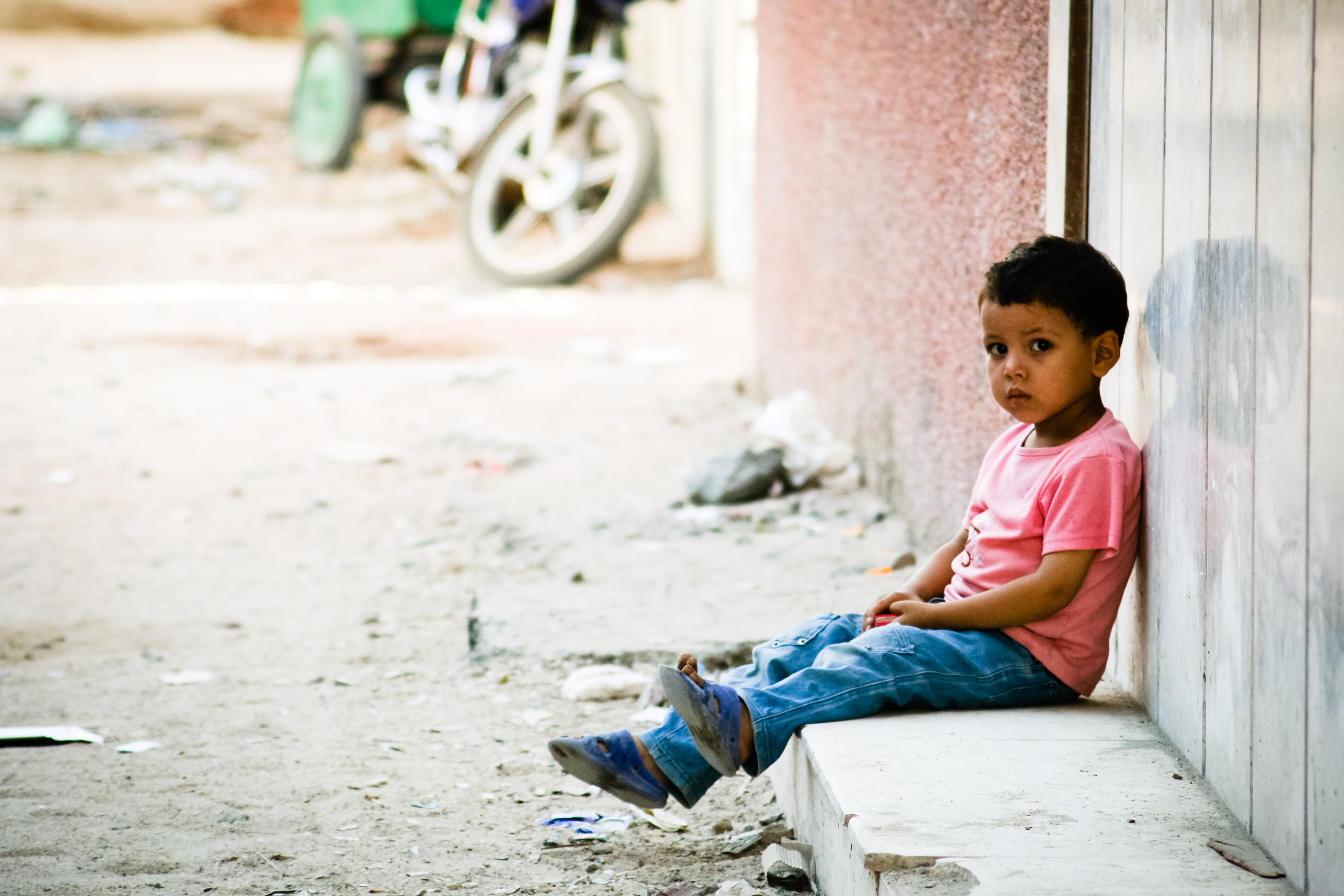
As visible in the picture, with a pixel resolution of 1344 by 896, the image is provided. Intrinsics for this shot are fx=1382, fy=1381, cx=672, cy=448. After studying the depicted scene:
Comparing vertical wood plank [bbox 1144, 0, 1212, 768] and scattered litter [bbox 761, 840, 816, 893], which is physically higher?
vertical wood plank [bbox 1144, 0, 1212, 768]

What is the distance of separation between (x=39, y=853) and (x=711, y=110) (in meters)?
6.63

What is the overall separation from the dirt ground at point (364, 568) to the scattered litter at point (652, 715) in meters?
0.05

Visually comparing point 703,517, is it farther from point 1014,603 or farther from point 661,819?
point 1014,603

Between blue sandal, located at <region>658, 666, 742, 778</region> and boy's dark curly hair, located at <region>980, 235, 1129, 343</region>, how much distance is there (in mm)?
712

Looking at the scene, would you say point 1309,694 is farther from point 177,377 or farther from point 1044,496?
point 177,377

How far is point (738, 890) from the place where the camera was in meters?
1.99

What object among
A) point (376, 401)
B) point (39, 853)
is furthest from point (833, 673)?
point (376, 401)

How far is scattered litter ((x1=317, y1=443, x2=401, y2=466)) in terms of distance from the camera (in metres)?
4.73

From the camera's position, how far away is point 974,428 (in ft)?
9.71

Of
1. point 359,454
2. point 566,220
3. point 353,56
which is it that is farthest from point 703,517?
point 353,56

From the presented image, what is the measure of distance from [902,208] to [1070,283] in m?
1.59

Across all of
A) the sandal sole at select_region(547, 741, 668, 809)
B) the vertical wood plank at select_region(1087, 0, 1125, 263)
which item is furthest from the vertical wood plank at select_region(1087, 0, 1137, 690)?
the sandal sole at select_region(547, 741, 668, 809)

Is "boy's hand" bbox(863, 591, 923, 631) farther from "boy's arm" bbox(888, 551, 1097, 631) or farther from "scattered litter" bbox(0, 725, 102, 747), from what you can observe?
"scattered litter" bbox(0, 725, 102, 747)

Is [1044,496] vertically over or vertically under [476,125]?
under
